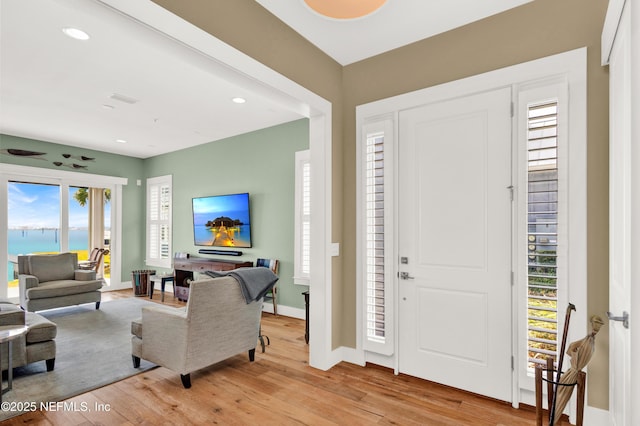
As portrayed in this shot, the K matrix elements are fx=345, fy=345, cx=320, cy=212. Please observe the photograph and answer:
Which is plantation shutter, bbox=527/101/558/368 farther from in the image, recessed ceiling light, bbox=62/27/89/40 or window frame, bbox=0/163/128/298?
window frame, bbox=0/163/128/298

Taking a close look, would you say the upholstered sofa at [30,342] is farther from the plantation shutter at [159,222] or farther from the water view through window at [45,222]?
the plantation shutter at [159,222]

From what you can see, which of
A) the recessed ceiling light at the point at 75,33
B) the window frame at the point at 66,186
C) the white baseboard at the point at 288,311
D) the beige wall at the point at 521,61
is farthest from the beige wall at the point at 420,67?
the window frame at the point at 66,186

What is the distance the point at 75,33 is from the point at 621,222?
12.8 ft

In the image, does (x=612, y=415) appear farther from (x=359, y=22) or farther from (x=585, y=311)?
(x=359, y=22)

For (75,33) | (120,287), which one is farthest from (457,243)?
(120,287)

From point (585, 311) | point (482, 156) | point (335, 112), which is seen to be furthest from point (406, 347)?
point (335, 112)

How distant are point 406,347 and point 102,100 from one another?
4429 millimetres

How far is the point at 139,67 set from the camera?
336 centimetres

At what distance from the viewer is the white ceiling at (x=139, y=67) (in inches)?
96.7

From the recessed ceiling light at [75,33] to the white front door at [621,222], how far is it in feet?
11.4

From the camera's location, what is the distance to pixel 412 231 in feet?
9.60

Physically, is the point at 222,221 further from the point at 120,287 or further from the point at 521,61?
the point at 521,61

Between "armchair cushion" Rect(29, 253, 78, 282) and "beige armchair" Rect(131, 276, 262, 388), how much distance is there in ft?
11.1

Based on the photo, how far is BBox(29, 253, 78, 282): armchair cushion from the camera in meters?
5.32
